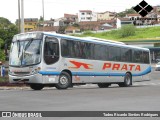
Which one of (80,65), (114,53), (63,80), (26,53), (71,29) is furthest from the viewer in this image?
(71,29)

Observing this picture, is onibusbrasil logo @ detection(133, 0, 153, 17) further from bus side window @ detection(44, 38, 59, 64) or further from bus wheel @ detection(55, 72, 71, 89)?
bus side window @ detection(44, 38, 59, 64)

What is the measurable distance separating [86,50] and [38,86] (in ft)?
12.1

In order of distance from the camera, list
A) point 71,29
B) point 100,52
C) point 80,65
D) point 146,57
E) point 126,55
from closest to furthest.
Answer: point 80,65 < point 100,52 < point 126,55 < point 146,57 < point 71,29

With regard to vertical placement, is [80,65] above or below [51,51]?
below

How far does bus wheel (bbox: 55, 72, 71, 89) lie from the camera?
939 inches

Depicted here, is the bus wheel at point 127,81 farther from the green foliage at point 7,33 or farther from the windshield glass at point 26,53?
the green foliage at point 7,33

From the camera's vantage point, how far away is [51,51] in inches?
918

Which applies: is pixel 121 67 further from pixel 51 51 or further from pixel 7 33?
pixel 7 33

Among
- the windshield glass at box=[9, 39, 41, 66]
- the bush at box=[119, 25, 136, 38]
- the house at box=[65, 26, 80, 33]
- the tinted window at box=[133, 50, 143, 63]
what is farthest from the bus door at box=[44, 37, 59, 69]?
the house at box=[65, 26, 80, 33]

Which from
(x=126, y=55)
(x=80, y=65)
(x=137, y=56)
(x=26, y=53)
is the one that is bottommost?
(x=80, y=65)

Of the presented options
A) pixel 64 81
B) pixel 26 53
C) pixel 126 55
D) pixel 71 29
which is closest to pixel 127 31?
pixel 71 29

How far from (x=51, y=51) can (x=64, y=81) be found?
6.01 ft

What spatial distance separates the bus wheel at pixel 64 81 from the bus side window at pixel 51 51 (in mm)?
1054

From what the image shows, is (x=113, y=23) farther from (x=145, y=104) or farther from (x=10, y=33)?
(x=145, y=104)
